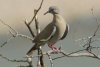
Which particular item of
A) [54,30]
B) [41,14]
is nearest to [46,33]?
[54,30]

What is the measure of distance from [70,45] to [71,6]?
543cm

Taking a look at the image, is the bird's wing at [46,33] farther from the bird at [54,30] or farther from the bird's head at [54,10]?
the bird's head at [54,10]

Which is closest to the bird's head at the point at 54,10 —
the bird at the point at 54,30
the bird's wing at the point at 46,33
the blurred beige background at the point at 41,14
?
the bird at the point at 54,30

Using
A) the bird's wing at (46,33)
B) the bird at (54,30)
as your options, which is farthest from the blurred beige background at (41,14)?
the bird's wing at (46,33)

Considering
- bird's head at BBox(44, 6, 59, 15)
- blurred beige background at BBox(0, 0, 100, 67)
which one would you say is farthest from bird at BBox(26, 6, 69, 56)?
blurred beige background at BBox(0, 0, 100, 67)

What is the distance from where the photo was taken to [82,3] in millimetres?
13172

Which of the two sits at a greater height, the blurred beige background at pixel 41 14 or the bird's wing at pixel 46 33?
the blurred beige background at pixel 41 14

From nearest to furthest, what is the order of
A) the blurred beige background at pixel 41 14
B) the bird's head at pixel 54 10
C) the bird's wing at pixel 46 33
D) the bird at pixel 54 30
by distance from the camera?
the bird's wing at pixel 46 33 → the bird at pixel 54 30 → the bird's head at pixel 54 10 → the blurred beige background at pixel 41 14

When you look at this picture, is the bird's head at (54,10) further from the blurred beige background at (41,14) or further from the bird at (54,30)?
the blurred beige background at (41,14)

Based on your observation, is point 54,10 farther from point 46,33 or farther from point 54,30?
point 46,33

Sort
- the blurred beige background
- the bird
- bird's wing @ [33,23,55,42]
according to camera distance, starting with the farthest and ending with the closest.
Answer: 1. the blurred beige background
2. the bird
3. bird's wing @ [33,23,55,42]

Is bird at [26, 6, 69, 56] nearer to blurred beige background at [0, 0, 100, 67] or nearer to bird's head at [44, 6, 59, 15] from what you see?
bird's head at [44, 6, 59, 15]

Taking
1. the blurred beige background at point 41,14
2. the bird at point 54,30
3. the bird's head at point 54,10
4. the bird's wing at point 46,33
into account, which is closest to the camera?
the bird's wing at point 46,33

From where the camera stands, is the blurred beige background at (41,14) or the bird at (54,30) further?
the blurred beige background at (41,14)
